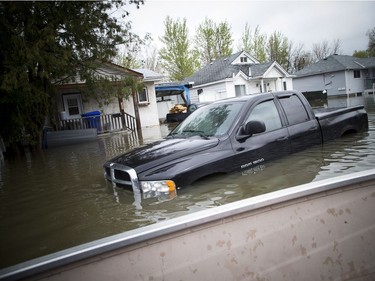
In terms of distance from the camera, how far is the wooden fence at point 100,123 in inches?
647

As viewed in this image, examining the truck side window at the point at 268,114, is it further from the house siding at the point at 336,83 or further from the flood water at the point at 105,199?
the house siding at the point at 336,83

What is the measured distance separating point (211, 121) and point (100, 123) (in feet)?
43.0

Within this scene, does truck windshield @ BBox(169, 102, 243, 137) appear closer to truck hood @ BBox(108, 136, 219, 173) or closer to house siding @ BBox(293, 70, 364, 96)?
truck hood @ BBox(108, 136, 219, 173)

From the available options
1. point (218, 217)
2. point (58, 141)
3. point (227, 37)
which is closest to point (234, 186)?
point (218, 217)

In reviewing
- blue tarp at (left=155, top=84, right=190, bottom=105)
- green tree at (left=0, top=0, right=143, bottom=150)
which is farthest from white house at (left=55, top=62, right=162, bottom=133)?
green tree at (left=0, top=0, right=143, bottom=150)

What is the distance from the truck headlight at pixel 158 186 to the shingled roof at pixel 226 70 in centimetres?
2973

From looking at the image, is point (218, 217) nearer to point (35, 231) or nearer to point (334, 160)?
point (35, 231)

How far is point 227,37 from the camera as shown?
46812 millimetres

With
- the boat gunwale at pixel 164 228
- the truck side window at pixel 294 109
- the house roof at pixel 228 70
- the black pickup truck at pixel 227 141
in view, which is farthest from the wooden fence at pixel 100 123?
the house roof at pixel 228 70

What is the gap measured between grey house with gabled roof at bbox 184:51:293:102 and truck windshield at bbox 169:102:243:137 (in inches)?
1061

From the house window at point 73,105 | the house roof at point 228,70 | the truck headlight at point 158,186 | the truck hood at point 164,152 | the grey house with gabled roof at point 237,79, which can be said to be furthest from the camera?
the house roof at point 228,70

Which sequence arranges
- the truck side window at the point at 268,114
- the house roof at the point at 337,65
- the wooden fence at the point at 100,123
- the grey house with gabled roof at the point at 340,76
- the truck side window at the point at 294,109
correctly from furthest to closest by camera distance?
the house roof at the point at 337,65 < the grey house with gabled roof at the point at 340,76 < the wooden fence at the point at 100,123 < the truck side window at the point at 294,109 < the truck side window at the point at 268,114

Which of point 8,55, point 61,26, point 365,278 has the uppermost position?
point 61,26

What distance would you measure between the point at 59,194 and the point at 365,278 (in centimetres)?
463
